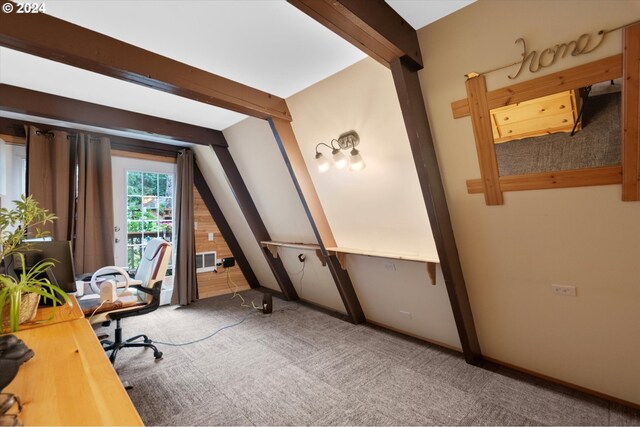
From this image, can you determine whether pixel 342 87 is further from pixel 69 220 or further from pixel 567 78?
pixel 69 220

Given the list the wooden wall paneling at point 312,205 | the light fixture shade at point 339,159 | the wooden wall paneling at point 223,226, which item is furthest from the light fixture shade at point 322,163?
the wooden wall paneling at point 223,226

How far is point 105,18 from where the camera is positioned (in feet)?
5.54

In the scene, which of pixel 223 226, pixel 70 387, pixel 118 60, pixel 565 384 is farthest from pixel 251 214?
pixel 565 384

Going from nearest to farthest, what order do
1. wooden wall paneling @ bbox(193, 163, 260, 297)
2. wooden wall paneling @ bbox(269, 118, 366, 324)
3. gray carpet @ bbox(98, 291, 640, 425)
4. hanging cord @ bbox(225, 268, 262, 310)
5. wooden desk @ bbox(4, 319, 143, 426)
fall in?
wooden desk @ bbox(4, 319, 143, 426), gray carpet @ bbox(98, 291, 640, 425), wooden wall paneling @ bbox(269, 118, 366, 324), hanging cord @ bbox(225, 268, 262, 310), wooden wall paneling @ bbox(193, 163, 260, 297)

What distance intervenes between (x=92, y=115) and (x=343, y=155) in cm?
244

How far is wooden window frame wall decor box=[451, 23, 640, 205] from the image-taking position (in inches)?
55.1

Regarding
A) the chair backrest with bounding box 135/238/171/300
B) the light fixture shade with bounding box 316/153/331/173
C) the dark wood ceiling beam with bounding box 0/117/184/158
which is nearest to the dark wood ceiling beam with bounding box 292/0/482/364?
the light fixture shade with bounding box 316/153/331/173

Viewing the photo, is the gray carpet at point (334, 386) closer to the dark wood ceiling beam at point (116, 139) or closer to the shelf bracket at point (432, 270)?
the shelf bracket at point (432, 270)

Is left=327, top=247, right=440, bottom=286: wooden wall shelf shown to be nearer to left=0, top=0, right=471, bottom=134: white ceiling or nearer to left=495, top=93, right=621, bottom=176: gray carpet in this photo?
left=495, top=93, right=621, bottom=176: gray carpet

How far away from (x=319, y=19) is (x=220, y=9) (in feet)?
2.06

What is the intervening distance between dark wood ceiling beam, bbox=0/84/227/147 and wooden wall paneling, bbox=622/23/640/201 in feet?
→ 11.8

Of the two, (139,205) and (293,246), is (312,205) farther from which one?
(139,205)

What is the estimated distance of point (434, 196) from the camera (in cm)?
206

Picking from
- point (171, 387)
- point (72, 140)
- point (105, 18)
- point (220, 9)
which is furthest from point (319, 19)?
point (72, 140)
